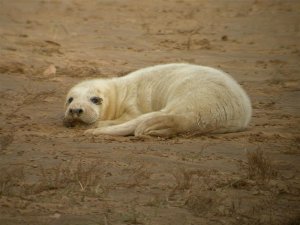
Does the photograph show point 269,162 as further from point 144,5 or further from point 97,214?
point 144,5

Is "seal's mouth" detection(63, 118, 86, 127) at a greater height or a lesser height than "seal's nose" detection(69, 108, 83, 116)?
lesser

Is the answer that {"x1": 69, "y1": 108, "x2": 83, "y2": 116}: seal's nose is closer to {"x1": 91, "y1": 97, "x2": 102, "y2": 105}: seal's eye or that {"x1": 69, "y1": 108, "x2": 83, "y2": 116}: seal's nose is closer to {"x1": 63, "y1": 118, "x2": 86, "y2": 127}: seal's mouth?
{"x1": 63, "y1": 118, "x2": 86, "y2": 127}: seal's mouth

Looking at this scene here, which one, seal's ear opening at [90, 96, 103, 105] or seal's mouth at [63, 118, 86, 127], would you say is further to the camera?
seal's ear opening at [90, 96, 103, 105]

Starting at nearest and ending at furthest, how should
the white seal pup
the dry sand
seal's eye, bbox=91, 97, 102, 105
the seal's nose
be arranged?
1. the dry sand
2. the white seal pup
3. the seal's nose
4. seal's eye, bbox=91, 97, 102, 105

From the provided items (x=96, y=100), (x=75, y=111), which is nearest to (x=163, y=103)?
(x=96, y=100)

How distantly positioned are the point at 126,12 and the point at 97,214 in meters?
12.2

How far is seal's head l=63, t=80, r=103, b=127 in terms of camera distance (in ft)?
27.6

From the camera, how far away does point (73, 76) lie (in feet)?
37.2

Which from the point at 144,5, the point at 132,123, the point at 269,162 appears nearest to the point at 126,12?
the point at 144,5

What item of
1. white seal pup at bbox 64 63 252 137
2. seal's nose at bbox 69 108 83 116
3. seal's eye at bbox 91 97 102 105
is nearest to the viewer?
white seal pup at bbox 64 63 252 137

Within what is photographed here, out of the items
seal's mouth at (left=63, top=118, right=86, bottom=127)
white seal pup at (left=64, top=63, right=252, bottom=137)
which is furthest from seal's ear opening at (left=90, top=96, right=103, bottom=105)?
seal's mouth at (left=63, top=118, right=86, bottom=127)

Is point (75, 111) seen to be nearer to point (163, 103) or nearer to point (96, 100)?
point (96, 100)

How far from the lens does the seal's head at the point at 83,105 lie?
27.6 ft

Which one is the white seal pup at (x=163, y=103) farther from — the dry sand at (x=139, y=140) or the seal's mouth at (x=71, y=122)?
the dry sand at (x=139, y=140)
